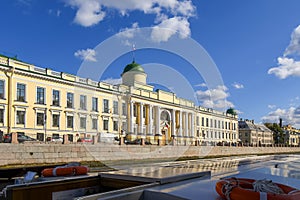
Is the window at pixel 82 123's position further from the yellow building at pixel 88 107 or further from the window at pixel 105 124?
the window at pixel 105 124

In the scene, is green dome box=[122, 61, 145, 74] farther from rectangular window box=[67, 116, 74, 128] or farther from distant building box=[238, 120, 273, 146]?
distant building box=[238, 120, 273, 146]

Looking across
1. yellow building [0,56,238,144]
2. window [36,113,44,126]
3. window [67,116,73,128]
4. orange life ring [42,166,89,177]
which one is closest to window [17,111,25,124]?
yellow building [0,56,238,144]

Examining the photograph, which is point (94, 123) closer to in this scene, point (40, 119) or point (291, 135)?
point (40, 119)

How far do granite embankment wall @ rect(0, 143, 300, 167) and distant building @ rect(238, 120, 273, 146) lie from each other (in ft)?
185

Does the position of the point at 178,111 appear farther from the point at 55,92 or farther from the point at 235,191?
the point at 235,191

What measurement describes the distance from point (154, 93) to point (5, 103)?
24916mm

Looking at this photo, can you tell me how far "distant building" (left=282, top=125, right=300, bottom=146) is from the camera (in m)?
116

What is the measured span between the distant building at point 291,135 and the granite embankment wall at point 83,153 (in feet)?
297

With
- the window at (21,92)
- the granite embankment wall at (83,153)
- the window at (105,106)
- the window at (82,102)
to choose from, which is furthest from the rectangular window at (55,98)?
the granite embankment wall at (83,153)

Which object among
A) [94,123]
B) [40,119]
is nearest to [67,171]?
[40,119]

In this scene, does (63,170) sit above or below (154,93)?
below

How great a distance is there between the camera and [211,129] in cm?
6606

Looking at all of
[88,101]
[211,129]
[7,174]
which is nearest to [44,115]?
[88,101]

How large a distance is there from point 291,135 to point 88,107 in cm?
10598
